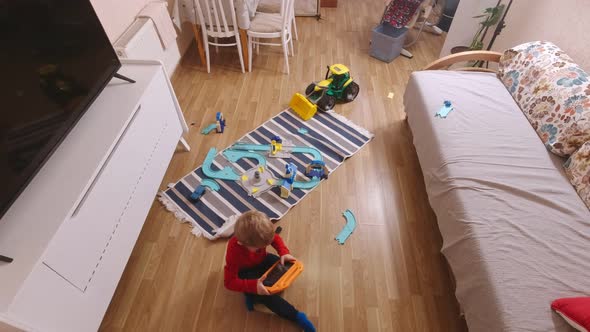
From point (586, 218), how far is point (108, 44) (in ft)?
8.05

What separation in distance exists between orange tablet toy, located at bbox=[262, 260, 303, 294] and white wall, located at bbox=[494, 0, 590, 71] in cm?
211

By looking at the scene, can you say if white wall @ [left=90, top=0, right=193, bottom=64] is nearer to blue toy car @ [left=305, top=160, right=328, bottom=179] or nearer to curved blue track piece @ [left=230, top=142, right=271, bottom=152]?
curved blue track piece @ [left=230, top=142, right=271, bottom=152]

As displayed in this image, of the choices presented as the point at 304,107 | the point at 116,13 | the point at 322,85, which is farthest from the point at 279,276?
the point at 116,13

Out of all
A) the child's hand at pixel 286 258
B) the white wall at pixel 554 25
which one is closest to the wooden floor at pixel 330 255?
the child's hand at pixel 286 258

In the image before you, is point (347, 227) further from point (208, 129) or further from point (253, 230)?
point (208, 129)

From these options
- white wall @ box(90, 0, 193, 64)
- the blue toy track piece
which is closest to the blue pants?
the blue toy track piece

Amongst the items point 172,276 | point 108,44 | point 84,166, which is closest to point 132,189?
point 84,166

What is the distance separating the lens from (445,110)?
74.6 inches

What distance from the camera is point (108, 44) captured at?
1.62 m

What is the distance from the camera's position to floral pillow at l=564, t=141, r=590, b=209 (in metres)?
1.46

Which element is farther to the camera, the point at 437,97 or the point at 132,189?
the point at 437,97

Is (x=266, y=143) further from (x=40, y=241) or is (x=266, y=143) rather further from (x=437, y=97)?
(x=40, y=241)

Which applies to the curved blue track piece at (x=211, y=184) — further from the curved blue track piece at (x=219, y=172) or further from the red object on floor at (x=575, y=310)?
the red object on floor at (x=575, y=310)

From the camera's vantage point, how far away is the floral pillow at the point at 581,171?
1457mm
